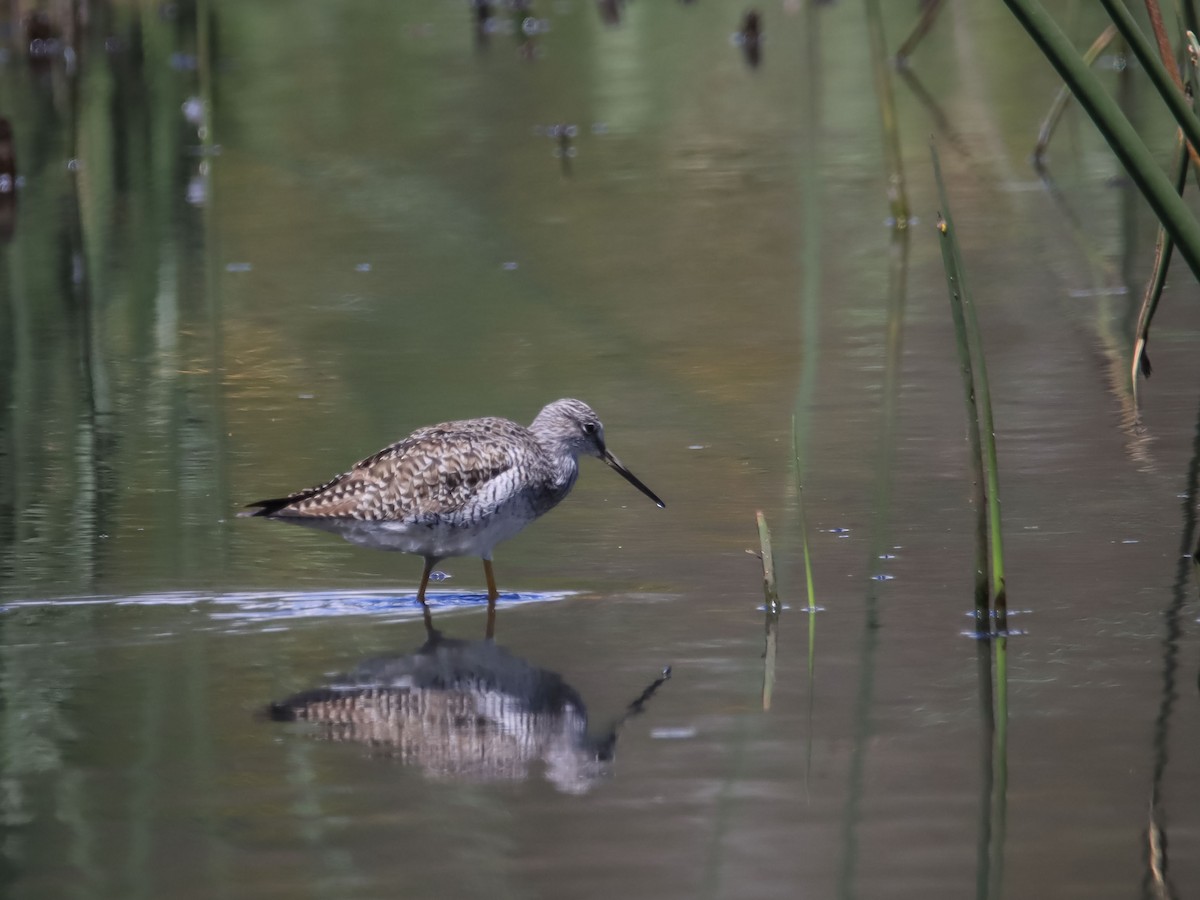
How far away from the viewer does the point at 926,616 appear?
6051 millimetres

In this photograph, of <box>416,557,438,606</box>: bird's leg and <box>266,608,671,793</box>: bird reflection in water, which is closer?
<box>266,608,671,793</box>: bird reflection in water

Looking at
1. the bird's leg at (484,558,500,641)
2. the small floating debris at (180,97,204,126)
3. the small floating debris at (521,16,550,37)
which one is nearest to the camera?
the bird's leg at (484,558,500,641)

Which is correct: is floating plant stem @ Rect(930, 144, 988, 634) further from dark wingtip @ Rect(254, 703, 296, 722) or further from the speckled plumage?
dark wingtip @ Rect(254, 703, 296, 722)

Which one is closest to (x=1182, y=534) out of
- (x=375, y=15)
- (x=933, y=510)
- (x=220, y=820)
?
(x=933, y=510)

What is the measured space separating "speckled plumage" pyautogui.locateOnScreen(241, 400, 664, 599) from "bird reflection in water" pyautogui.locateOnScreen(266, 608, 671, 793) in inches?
24.6

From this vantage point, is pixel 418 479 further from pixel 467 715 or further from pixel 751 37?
pixel 751 37

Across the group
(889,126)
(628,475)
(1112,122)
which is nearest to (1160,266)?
(1112,122)

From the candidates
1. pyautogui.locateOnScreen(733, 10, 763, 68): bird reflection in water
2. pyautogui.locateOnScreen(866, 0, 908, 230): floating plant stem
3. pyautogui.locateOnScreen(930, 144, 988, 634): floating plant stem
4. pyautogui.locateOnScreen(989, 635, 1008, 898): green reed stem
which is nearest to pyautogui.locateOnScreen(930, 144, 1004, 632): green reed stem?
pyautogui.locateOnScreen(930, 144, 988, 634): floating plant stem

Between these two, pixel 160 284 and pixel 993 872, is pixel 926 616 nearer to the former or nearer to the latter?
pixel 993 872

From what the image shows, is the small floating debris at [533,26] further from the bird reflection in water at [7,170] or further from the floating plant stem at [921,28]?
the bird reflection in water at [7,170]

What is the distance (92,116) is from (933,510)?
12.5m

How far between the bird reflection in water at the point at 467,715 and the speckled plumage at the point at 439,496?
62 cm

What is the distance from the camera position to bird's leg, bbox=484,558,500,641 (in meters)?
6.25

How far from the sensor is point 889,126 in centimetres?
1175
